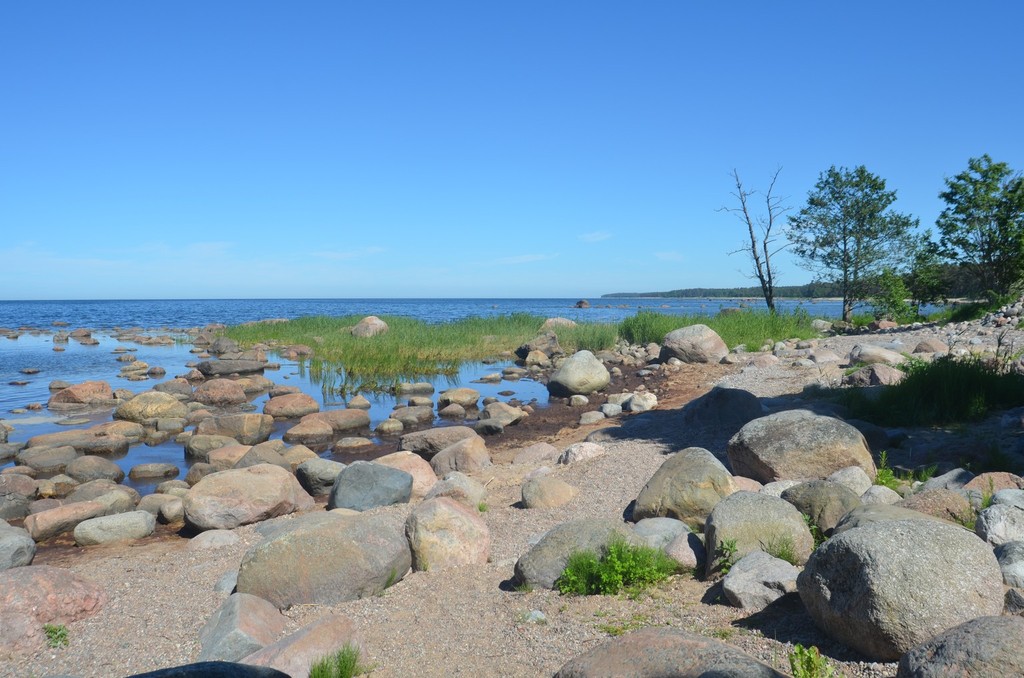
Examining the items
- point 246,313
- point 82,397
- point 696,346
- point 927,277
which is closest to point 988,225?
point 927,277

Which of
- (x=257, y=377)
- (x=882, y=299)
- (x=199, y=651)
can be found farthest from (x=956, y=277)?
(x=199, y=651)

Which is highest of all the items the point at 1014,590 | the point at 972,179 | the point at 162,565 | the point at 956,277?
the point at 972,179

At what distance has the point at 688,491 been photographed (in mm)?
6855

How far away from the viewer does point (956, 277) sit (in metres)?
24.8

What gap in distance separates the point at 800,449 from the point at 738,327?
59.4 feet

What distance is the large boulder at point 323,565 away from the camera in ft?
19.3

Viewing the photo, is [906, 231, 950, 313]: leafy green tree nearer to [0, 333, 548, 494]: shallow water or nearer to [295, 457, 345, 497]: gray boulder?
[0, 333, 548, 494]: shallow water

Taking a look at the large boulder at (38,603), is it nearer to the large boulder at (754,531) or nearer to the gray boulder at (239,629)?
the gray boulder at (239,629)

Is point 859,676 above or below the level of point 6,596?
above

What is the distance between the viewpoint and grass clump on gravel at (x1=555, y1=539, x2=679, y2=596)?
5270mm

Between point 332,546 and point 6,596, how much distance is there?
247 centimetres

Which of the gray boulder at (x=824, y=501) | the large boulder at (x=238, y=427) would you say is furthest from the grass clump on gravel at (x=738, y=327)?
the gray boulder at (x=824, y=501)

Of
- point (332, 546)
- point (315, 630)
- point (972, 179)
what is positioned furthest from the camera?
point (972, 179)

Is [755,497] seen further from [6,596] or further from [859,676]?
[6,596]
